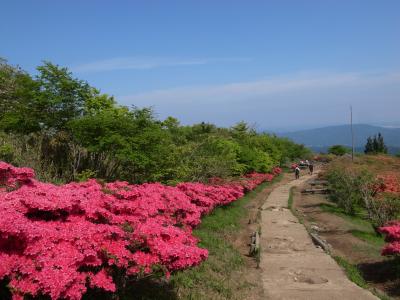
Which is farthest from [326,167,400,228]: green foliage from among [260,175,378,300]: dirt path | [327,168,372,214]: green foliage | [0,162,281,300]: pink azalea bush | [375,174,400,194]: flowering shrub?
[0,162,281,300]: pink azalea bush

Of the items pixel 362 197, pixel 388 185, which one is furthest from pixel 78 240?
pixel 388 185

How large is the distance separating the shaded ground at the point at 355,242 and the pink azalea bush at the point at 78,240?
15.5 feet

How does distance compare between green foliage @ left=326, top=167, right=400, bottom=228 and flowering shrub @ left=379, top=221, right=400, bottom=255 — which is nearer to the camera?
flowering shrub @ left=379, top=221, right=400, bottom=255

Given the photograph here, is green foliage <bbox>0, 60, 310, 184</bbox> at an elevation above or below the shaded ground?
above

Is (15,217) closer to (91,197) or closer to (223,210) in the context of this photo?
(91,197)

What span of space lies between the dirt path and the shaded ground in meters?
0.62

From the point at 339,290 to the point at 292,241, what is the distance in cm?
441

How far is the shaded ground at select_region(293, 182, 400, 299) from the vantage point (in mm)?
9623

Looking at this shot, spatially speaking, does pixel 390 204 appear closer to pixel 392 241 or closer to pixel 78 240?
pixel 392 241

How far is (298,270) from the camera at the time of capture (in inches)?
373

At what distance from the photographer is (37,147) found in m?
14.1

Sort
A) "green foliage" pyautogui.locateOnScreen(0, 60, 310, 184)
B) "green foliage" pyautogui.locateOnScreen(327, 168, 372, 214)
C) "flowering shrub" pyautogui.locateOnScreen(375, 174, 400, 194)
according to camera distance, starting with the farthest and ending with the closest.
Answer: "green foliage" pyautogui.locateOnScreen(327, 168, 372, 214)
"flowering shrub" pyautogui.locateOnScreen(375, 174, 400, 194)
"green foliage" pyautogui.locateOnScreen(0, 60, 310, 184)

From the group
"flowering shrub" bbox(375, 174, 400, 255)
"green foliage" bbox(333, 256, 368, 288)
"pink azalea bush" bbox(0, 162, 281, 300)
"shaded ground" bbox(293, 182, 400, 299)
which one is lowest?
"shaded ground" bbox(293, 182, 400, 299)

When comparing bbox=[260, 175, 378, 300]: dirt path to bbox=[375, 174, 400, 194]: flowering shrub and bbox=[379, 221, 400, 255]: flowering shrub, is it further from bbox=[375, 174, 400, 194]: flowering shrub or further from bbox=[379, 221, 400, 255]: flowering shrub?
bbox=[375, 174, 400, 194]: flowering shrub
